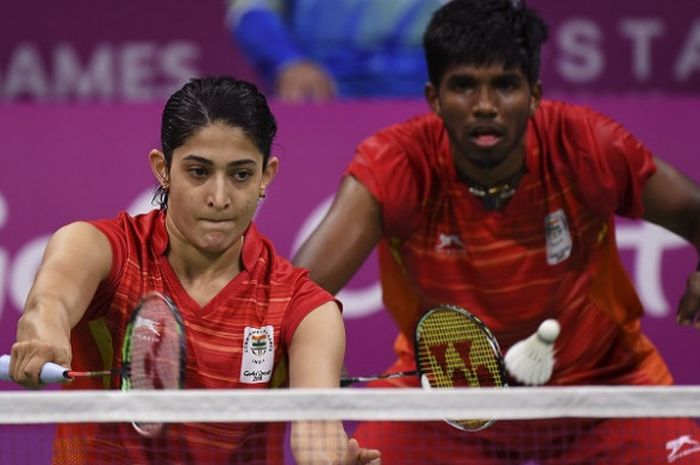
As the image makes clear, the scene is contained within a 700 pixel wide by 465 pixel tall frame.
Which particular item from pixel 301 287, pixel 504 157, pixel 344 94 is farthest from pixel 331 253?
pixel 344 94

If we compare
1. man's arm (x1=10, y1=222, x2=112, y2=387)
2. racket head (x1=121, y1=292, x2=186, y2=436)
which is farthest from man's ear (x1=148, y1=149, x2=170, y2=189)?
racket head (x1=121, y1=292, x2=186, y2=436)

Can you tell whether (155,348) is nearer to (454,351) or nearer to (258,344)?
(258,344)

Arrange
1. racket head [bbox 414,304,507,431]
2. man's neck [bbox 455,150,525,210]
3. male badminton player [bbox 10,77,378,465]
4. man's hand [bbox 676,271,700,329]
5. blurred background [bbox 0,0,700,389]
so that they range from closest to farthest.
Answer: male badminton player [bbox 10,77,378,465], racket head [bbox 414,304,507,431], man's hand [bbox 676,271,700,329], man's neck [bbox 455,150,525,210], blurred background [bbox 0,0,700,389]

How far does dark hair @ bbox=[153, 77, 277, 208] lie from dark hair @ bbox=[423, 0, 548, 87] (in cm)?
126

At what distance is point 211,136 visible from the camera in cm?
411

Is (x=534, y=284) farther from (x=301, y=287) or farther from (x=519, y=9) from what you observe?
(x=301, y=287)

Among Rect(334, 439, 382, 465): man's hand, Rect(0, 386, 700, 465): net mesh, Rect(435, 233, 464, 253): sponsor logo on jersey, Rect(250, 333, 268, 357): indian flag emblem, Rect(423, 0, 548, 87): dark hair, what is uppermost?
Rect(423, 0, 548, 87): dark hair

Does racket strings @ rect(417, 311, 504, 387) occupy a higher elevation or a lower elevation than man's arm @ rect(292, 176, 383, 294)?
lower

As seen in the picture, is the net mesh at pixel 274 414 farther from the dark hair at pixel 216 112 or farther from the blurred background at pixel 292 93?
the blurred background at pixel 292 93

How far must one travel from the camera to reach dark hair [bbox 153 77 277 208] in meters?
4.13

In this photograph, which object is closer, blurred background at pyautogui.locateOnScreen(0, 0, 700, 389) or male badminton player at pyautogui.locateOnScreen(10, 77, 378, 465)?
male badminton player at pyautogui.locateOnScreen(10, 77, 378, 465)

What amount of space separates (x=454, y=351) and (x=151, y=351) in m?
1.06

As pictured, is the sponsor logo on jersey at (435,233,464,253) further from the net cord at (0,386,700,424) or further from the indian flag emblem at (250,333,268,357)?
the net cord at (0,386,700,424)

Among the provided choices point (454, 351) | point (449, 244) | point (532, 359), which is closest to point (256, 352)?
point (454, 351)
